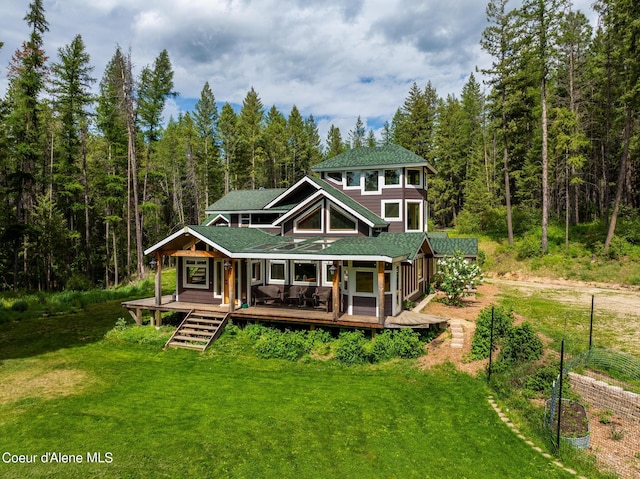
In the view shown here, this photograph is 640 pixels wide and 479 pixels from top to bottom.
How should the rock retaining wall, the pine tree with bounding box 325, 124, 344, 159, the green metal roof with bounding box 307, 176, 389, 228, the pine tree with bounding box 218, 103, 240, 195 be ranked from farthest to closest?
the pine tree with bounding box 325, 124, 344, 159
the pine tree with bounding box 218, 103, 240, 195
the green metal roof with bounding box 307, 176, 389, 228
the rock retaining wall

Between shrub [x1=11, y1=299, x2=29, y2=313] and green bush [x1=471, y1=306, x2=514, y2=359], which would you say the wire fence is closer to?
green bush [x1=471, y1=306, x2=514, y2=359]

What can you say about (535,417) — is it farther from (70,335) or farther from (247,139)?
(247,139)

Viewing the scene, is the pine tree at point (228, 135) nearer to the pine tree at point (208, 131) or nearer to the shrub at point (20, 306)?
the pine tree at point (208, 131)

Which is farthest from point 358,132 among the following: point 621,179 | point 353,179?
point 353,179

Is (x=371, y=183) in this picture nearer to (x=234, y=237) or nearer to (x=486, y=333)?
(x=234, y=237)

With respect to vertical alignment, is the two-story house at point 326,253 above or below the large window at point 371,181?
below

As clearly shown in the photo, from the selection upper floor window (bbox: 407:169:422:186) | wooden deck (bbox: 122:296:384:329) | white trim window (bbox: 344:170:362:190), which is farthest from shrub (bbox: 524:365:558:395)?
white trim window (bbox: 344:170:362:190)

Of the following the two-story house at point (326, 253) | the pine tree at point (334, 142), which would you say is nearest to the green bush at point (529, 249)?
the two-story house at point (326, 253)
